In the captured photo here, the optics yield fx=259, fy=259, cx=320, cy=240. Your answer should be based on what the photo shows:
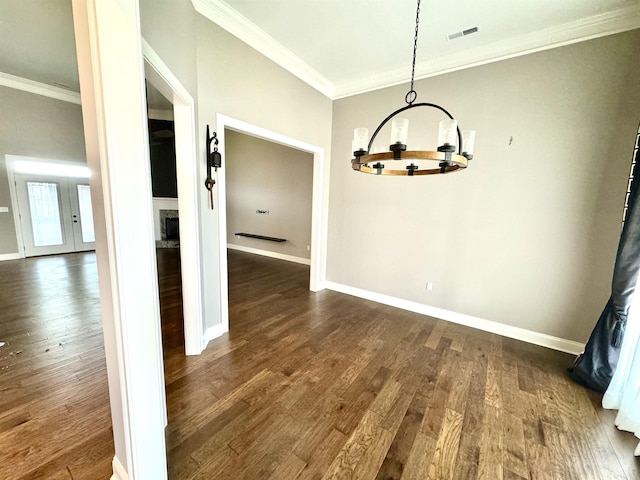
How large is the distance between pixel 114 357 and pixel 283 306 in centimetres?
269

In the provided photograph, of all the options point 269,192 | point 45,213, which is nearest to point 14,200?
point 45,213

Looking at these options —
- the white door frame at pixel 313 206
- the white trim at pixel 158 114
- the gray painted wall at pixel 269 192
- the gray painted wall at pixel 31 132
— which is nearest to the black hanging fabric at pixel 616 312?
the white door frame at pixel 313 206

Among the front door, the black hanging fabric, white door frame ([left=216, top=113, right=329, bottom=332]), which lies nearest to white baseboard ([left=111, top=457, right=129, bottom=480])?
white door frame ([left=216, top=113, right=329, bottom=332])

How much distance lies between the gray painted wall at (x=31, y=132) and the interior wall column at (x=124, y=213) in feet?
22.6

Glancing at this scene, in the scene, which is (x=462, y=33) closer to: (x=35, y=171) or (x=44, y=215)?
(x=35, y=171)

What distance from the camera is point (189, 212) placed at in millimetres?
2400

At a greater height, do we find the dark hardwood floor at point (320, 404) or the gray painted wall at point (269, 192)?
the gray painted wall at point (269, 192)

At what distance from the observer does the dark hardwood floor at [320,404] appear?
158 cm

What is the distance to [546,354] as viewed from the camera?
2836mm

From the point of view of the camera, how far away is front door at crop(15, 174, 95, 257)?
570 centimetres

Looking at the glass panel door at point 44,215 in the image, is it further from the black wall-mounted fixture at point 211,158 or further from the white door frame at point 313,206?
the black wall-mounted fixture at point 211,158

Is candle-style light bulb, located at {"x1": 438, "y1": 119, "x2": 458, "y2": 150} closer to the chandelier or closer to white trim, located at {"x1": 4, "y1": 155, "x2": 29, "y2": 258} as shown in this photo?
the chandelier

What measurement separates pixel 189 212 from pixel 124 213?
142 cm

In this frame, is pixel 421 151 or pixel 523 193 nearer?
pixel 421 151
